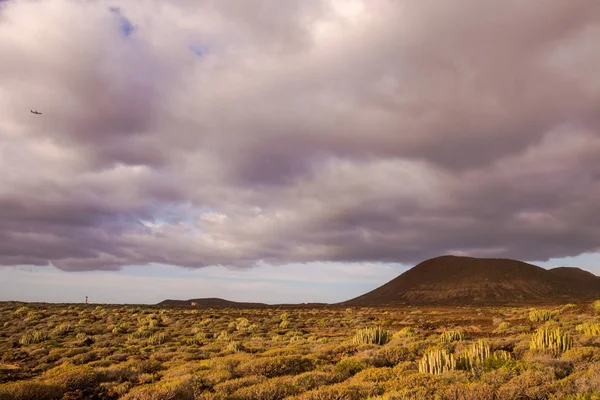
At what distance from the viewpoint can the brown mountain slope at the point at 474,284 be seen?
320 feet

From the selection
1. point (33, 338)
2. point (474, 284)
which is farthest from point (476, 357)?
point (474, 284)

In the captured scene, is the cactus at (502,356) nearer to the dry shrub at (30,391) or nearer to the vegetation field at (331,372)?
the vegetation field at (331,372)

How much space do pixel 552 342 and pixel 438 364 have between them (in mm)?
5488

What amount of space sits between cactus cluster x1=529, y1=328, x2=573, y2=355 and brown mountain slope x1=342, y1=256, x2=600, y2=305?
A: 265 feet

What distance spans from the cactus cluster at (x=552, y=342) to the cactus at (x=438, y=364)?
4.31m

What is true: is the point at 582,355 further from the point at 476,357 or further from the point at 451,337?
the point at 451,337

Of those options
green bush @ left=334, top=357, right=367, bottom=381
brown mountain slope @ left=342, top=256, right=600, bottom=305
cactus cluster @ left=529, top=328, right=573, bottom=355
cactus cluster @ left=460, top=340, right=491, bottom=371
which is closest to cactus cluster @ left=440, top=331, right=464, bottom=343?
cactus cluster @ left=529, top=328, right=573, bottom=355

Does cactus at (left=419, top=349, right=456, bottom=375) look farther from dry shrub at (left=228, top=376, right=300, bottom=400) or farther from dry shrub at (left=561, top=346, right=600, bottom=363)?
dry shrub at (left=228, top=376, right=300, bottom=400)

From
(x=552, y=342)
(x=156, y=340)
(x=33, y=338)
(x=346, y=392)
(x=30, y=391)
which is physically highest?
(x=552, y=342)

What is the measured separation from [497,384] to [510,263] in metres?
131

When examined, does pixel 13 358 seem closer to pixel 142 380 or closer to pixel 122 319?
pixel 142 380

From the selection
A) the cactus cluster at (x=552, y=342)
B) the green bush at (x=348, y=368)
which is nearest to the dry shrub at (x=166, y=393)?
the green bush at (x=348, y=368)

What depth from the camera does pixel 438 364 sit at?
444 inches

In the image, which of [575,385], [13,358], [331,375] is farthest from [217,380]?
[13,358]
